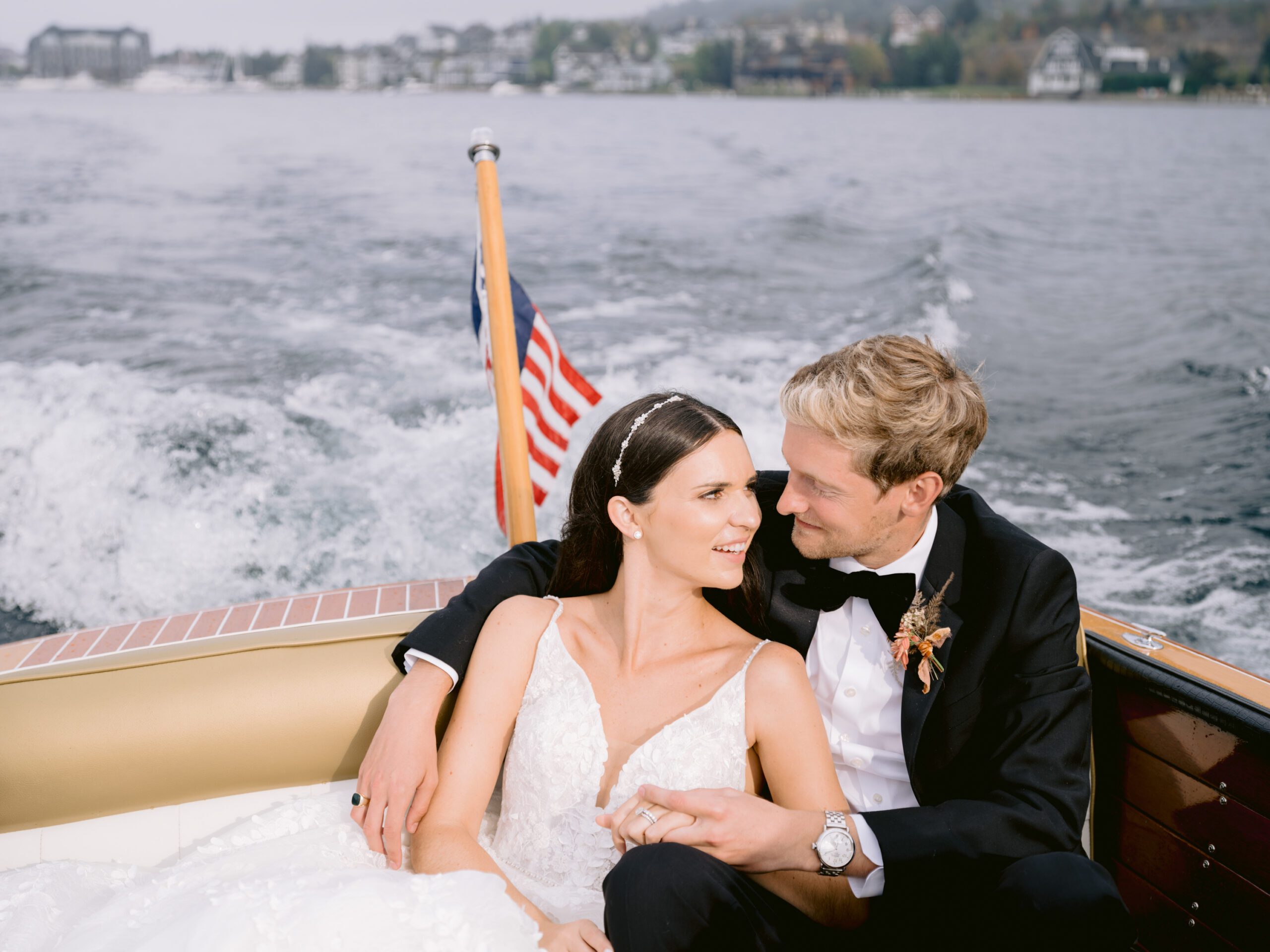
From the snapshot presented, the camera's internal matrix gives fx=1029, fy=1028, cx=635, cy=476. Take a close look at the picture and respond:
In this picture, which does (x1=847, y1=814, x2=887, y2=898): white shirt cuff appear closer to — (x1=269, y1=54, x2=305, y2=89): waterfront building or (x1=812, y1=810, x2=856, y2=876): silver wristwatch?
(x1=812, y1=810, x2=856, y2=876): silver wristwatch

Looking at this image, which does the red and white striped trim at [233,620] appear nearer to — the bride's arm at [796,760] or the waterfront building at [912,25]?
the bride's arm at [796,760]

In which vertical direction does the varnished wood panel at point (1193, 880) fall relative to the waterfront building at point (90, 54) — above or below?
below

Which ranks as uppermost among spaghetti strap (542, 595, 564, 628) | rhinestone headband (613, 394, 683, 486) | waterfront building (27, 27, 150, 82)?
waterfront building (27, 27, 150, 82)

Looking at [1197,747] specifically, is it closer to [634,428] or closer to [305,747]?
[634,428]

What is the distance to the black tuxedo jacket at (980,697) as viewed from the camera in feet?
5.55

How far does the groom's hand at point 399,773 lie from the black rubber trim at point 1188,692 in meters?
1.29

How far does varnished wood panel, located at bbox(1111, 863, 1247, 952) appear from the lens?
1.85m

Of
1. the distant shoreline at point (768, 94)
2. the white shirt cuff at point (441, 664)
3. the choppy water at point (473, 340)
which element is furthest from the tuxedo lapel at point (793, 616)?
the distant shoreline at point (768, 94)

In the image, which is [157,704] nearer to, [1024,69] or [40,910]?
[40,910]

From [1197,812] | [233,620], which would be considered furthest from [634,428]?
[1197,812]

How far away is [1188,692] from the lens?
1.81m

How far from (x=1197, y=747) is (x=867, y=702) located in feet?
1.87

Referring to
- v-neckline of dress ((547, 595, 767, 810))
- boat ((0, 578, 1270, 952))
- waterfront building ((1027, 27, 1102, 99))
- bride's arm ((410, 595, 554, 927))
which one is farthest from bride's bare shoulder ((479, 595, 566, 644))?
waterfront building ((1027, 27, 1102, 99))

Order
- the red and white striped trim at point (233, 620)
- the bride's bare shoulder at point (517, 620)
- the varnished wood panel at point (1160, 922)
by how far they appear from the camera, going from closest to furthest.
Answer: the varnished wood panel at point (1160, 922) → the bride's bare shoulder at point (517, 620) → the red and white striped trim at point (233, 620)
